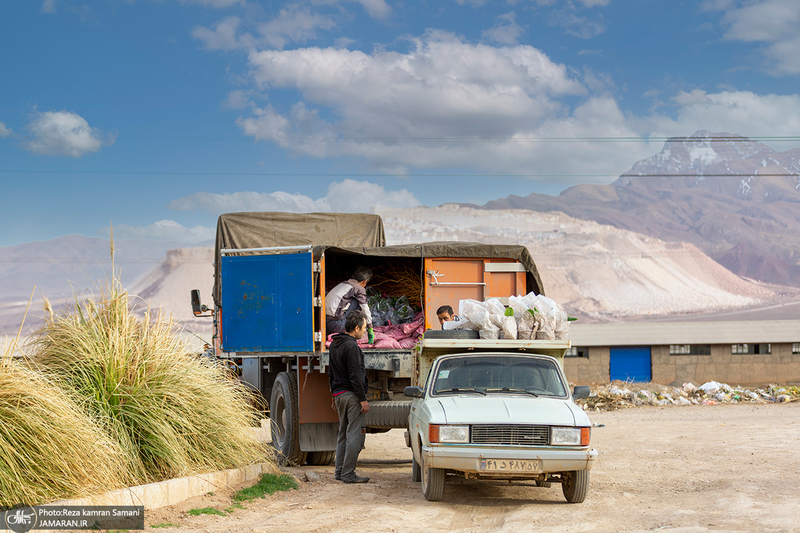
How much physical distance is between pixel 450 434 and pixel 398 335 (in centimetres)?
446

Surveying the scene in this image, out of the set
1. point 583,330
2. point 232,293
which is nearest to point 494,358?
point 232,293

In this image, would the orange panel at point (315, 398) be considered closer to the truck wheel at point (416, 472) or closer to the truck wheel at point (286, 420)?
the truck wheel at point (286, 420)

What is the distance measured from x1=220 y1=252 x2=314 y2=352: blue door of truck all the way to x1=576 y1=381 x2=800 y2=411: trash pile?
16444 mm

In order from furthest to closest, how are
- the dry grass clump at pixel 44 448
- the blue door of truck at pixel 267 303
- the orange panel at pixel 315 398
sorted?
1. the blue door of truck at pixel 267 303
2. the orange panel at pixel 315 398
3. the dry grass clump at pixel 44 448

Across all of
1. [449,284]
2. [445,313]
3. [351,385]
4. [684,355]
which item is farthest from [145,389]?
[684,355]

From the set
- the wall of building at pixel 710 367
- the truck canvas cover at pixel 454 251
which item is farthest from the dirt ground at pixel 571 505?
the wall of building at pixel 710 367

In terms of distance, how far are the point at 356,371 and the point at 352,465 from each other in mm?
1214

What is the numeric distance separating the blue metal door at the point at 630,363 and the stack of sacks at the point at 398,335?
25642 mm

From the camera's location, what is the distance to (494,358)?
9.10 m

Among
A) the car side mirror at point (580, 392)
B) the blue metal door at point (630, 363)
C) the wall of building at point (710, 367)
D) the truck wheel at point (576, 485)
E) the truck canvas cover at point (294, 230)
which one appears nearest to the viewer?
the truck wheel at point (576, 485)

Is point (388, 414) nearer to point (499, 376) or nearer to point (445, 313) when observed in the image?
point (445, 313)

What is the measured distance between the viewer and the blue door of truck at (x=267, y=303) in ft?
38.3

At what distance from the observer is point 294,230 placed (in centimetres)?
1515

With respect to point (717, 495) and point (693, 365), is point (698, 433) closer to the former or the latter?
point (717, 495)
